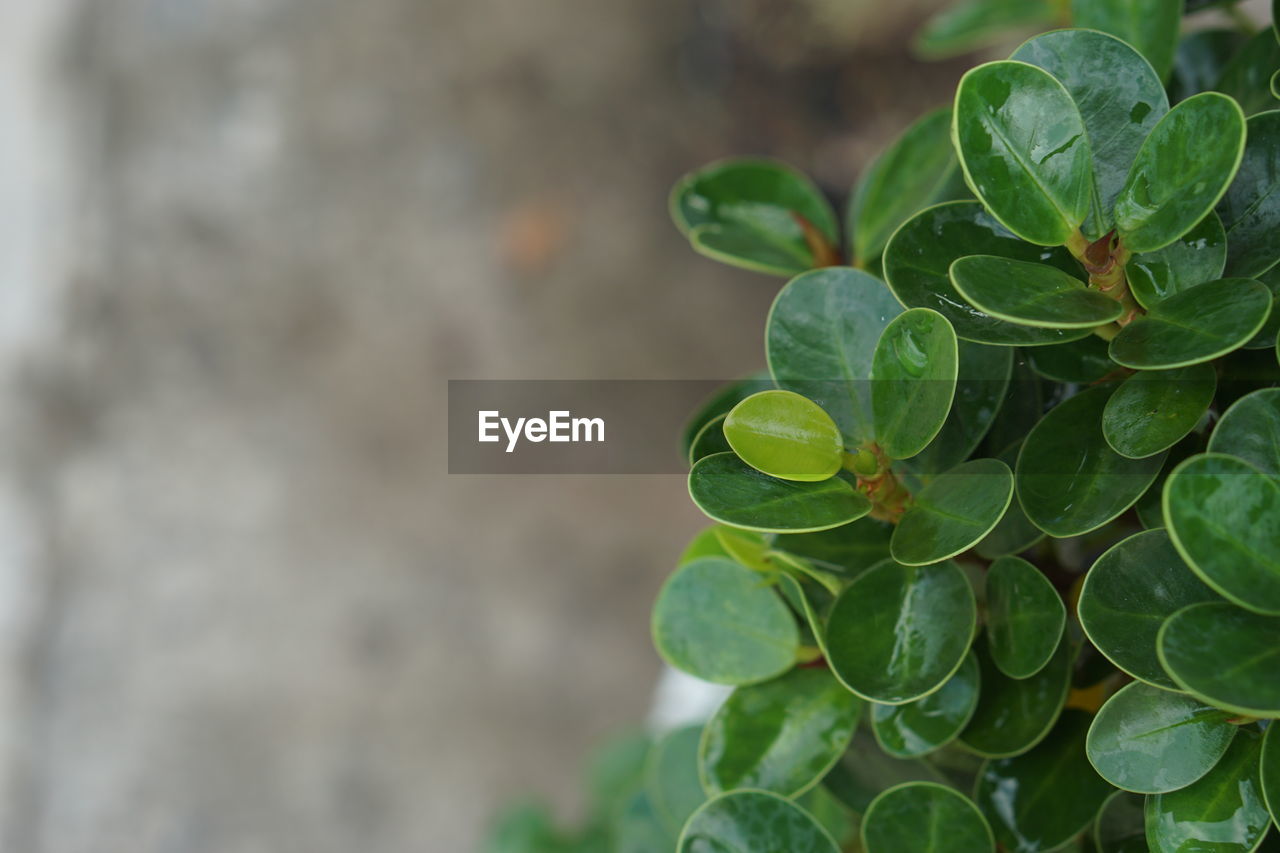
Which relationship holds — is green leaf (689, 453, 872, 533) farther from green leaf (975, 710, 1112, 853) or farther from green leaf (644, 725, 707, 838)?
green leaf (644, 725, 707, 838)

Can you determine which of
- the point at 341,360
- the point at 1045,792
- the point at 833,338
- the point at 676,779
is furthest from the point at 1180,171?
the point at 341,360

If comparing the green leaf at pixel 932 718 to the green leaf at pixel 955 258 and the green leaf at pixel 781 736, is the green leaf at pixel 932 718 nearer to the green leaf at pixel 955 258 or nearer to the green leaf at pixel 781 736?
the green leaf at pixel 781 736

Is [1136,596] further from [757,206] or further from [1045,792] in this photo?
[757,206]

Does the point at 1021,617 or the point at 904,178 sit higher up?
the point at 904,178

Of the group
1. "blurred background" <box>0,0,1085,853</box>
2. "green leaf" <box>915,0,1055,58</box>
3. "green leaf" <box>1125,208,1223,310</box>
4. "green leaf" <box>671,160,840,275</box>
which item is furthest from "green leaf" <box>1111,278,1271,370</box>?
"blurred background" <box>0,0,1085,853</box>

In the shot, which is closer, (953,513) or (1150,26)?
(953,513)

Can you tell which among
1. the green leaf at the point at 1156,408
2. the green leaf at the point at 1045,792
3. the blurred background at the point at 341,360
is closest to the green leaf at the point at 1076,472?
the green leaf at the point at 1156,408

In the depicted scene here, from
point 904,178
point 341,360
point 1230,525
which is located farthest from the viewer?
point 341,360
